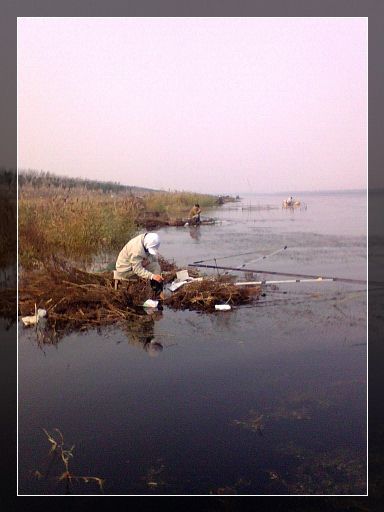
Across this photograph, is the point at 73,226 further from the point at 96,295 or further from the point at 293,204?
the point at 293,204

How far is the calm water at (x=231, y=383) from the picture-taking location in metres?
2.70

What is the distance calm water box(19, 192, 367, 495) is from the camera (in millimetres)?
2703

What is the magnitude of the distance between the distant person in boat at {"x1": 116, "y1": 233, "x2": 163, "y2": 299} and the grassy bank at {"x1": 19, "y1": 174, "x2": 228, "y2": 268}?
7cm

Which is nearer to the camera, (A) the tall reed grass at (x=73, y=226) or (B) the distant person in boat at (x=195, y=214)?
(A) the tall reed grass at (x=73, y=226)

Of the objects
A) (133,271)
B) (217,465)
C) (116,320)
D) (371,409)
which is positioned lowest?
(217,465)

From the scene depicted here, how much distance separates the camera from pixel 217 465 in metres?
2.68

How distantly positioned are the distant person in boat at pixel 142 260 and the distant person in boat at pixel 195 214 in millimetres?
223

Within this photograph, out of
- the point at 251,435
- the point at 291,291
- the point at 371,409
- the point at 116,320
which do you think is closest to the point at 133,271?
the point at 116,320

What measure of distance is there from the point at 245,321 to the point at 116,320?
2.44 feet

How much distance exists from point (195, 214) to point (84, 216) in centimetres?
65

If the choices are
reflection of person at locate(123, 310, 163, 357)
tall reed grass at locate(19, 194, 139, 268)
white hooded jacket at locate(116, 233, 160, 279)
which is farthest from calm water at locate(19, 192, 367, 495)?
tall reed grass at locate(19, 194, 139, 268)

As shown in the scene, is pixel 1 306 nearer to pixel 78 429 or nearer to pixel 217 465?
pixel 78 429

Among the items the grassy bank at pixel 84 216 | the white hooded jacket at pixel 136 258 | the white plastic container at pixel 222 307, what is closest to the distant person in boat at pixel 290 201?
the grassy bank at pixel 84 216

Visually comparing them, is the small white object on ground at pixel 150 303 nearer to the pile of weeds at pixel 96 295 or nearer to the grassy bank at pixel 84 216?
the pile of weeds at pixel 96 295
